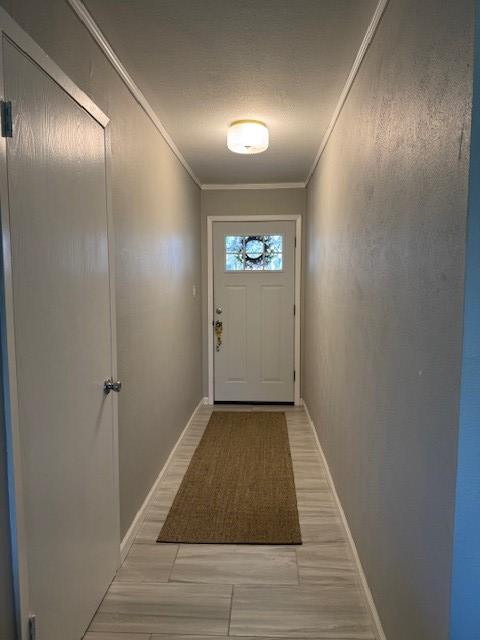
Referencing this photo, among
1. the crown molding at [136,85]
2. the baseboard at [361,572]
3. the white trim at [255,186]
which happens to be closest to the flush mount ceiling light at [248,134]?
the crown molding at [136,85]

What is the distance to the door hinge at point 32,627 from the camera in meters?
1.19

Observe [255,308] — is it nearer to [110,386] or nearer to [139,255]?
[139,255]

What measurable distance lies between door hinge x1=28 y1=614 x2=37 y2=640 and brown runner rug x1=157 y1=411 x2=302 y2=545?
1.00 meters

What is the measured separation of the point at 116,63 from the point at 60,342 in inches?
55.1

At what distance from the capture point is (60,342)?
54.2 inches

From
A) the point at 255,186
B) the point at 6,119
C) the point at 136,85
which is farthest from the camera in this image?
the point at 255,186

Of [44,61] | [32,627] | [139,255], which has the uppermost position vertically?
[44,61]

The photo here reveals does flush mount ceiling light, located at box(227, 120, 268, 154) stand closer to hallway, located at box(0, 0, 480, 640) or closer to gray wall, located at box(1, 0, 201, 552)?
hallway, located at box(0, 0, 480, 640)

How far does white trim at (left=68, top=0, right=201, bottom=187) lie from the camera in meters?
1.59

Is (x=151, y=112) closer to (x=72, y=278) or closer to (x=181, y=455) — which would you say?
(x=72, y=278)

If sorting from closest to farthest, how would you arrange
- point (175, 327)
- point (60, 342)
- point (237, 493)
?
point (60, 342), point (237, 493), point (175, 327)

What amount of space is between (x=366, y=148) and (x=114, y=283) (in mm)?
1252

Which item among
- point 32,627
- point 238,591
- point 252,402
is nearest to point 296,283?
point 252,402

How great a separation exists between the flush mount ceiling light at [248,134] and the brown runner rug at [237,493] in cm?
223
